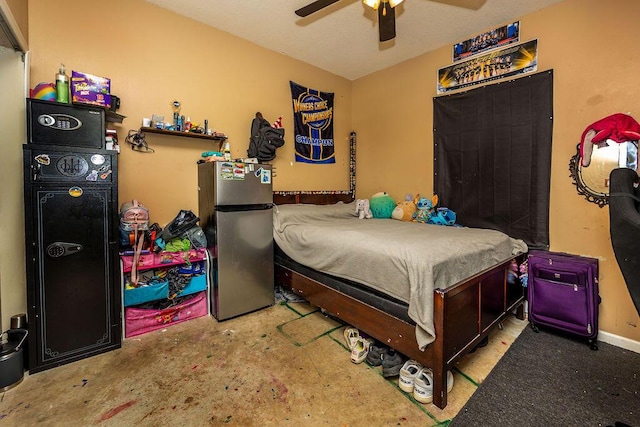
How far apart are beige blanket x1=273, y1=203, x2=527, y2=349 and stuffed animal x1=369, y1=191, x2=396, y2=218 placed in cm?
122

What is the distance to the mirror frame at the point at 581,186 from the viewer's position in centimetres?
230

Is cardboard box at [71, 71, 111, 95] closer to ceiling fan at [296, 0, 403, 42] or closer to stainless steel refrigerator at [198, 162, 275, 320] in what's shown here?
stainless steel refrigerator at [198, 162, 275, 320]

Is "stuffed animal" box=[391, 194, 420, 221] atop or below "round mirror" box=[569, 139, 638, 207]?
below

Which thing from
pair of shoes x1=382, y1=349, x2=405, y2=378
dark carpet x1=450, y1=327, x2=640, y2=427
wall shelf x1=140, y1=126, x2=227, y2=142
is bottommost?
dark carpet x1=450, y1=327, x2=640, y2=427

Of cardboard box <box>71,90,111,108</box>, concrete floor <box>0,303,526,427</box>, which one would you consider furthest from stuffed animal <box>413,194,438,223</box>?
cardboard box <box>71,90,111,108</box>

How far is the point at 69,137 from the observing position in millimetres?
1913

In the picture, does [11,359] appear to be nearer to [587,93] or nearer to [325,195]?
[325,195]

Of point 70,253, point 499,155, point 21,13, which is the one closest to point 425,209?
point 499,155

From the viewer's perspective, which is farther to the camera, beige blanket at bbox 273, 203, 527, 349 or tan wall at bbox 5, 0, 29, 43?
tan wall at bbox 5, 0, 29, 43

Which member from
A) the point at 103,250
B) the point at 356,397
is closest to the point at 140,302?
the point at 103,250

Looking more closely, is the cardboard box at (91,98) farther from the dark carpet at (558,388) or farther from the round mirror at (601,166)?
the round mirror at (601,166)

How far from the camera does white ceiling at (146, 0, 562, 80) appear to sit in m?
2.61

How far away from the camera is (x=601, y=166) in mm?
2266

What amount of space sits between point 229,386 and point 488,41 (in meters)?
3.89
